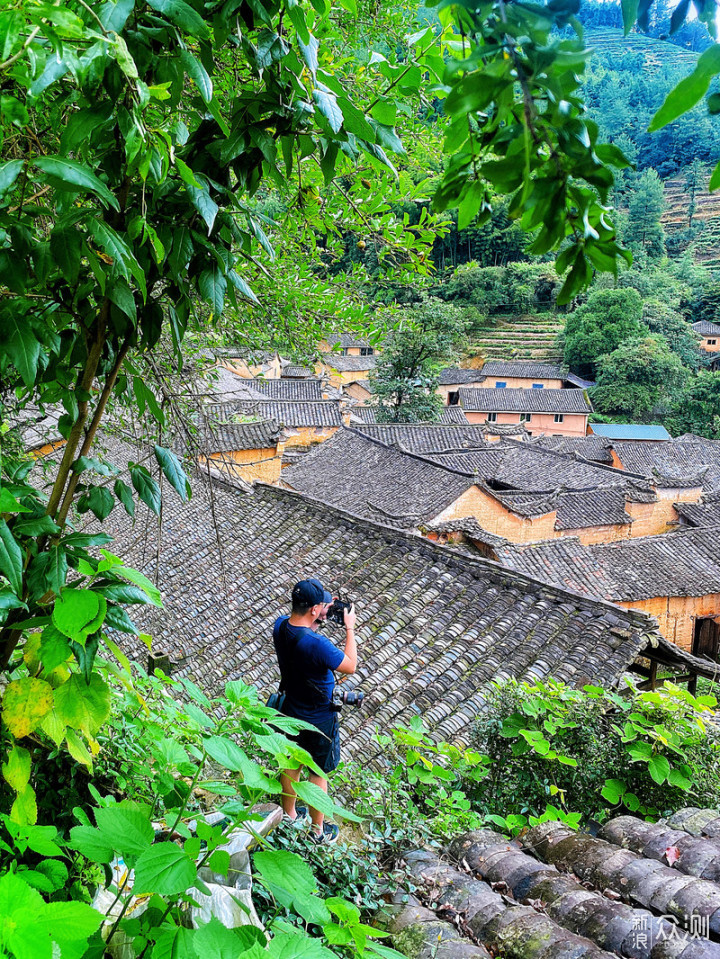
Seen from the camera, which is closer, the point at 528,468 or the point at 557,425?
the point at 528,468

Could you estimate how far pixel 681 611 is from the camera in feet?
51.9

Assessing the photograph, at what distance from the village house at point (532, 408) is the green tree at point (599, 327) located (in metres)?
5.64

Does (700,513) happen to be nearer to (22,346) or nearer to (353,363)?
(22,346)

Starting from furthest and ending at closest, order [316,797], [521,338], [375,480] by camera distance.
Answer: [521,338] < [375,480] < [316,797]

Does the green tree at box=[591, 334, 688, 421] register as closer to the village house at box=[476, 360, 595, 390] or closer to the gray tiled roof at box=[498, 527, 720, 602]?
the village house at box=[476, 360, 595, 390]

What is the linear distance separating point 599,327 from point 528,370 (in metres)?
6.24

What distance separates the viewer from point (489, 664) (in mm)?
5230

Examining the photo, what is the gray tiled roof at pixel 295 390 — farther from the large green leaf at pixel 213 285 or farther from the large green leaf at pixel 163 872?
the large green leaf at pixel 163 872

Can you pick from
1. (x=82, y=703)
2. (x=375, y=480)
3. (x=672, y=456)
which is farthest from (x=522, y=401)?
(x=82, y=703)

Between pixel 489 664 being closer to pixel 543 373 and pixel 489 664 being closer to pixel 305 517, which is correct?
pixel 305 517

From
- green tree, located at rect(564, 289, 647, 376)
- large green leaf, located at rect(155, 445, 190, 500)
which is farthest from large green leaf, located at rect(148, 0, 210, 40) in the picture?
green tree, located at rect(564, 289, 647, 376)

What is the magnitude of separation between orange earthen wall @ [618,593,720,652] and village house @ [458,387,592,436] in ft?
98.4

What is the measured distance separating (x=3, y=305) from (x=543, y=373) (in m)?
53.1

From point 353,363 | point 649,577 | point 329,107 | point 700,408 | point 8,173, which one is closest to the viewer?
point 8,173
